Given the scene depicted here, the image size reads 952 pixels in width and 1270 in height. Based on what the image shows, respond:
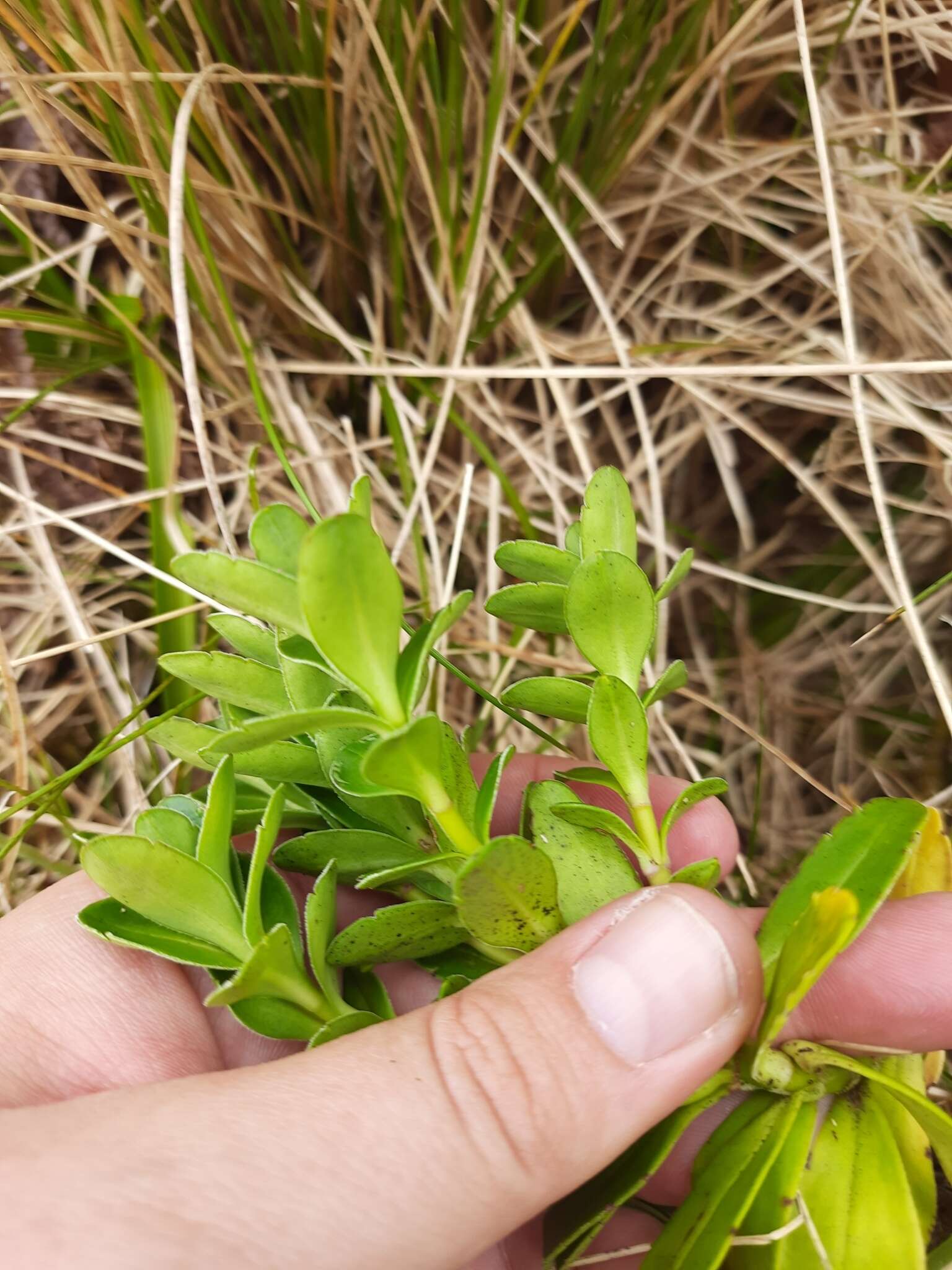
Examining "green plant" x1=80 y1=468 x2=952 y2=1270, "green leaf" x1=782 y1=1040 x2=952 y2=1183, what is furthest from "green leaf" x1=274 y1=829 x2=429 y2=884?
"green leaf" x1=782 y1=1040 x2=952 y2=1183

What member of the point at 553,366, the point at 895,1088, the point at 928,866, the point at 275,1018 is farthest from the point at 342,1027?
the point at 553,366

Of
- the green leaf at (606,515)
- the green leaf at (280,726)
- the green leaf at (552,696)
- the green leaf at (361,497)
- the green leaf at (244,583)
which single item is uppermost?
the green leaf at (361,497)

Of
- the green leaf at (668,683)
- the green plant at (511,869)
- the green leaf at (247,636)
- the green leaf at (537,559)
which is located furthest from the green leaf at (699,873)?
the green leaf at (247,636)

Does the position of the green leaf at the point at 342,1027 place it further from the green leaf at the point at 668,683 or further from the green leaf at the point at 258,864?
the green leaf at the point at 668,683

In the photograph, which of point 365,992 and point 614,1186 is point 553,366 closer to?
point 365,992

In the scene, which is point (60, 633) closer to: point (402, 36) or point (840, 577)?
point (402, 36)

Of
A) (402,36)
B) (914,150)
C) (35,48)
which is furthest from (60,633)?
(914,150)
